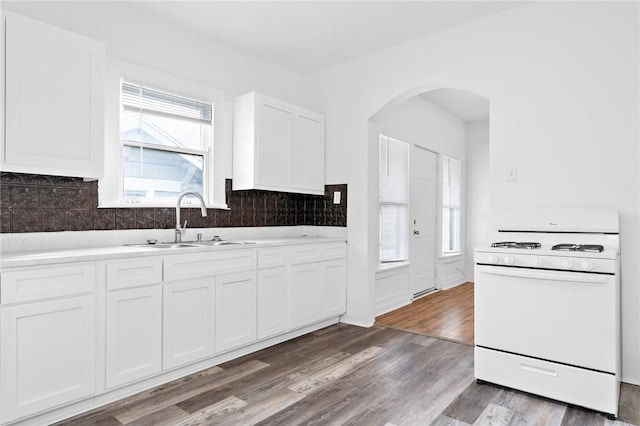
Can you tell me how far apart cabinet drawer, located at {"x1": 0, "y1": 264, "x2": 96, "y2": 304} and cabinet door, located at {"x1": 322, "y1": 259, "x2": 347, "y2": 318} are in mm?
2111

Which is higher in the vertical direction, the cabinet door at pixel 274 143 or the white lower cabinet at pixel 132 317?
the cabinet door at pixel 274 143

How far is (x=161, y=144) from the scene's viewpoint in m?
3.29

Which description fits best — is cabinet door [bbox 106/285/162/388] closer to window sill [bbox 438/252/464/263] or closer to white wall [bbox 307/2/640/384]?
white wall [bbox 307/2/640/384]

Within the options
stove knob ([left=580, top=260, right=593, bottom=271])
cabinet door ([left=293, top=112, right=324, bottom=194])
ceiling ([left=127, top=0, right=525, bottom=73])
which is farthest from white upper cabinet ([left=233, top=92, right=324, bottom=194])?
stove knob ([left=580, top=260, right=593, bottom=271])

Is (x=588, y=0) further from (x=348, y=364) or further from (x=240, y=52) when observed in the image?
(x=348, y=364)

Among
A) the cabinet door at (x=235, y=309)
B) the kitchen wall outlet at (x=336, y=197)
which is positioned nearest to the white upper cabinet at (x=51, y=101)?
the cabinet door at (x=235, y=309)

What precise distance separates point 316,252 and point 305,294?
40 centimetres

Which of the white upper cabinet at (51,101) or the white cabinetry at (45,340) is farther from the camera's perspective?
the white upper cabinet at (51,101)

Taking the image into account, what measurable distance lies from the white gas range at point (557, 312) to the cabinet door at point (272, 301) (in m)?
1.55

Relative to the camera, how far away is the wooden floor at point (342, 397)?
7.32 ft

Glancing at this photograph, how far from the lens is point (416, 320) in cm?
429

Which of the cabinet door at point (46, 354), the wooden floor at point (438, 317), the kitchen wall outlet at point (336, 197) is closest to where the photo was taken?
the cabinet door at point (46, 354)

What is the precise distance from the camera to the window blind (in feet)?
10.2

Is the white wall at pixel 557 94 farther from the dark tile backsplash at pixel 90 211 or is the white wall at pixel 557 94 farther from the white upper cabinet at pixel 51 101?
the white upper cabinet at pixel 51 101
